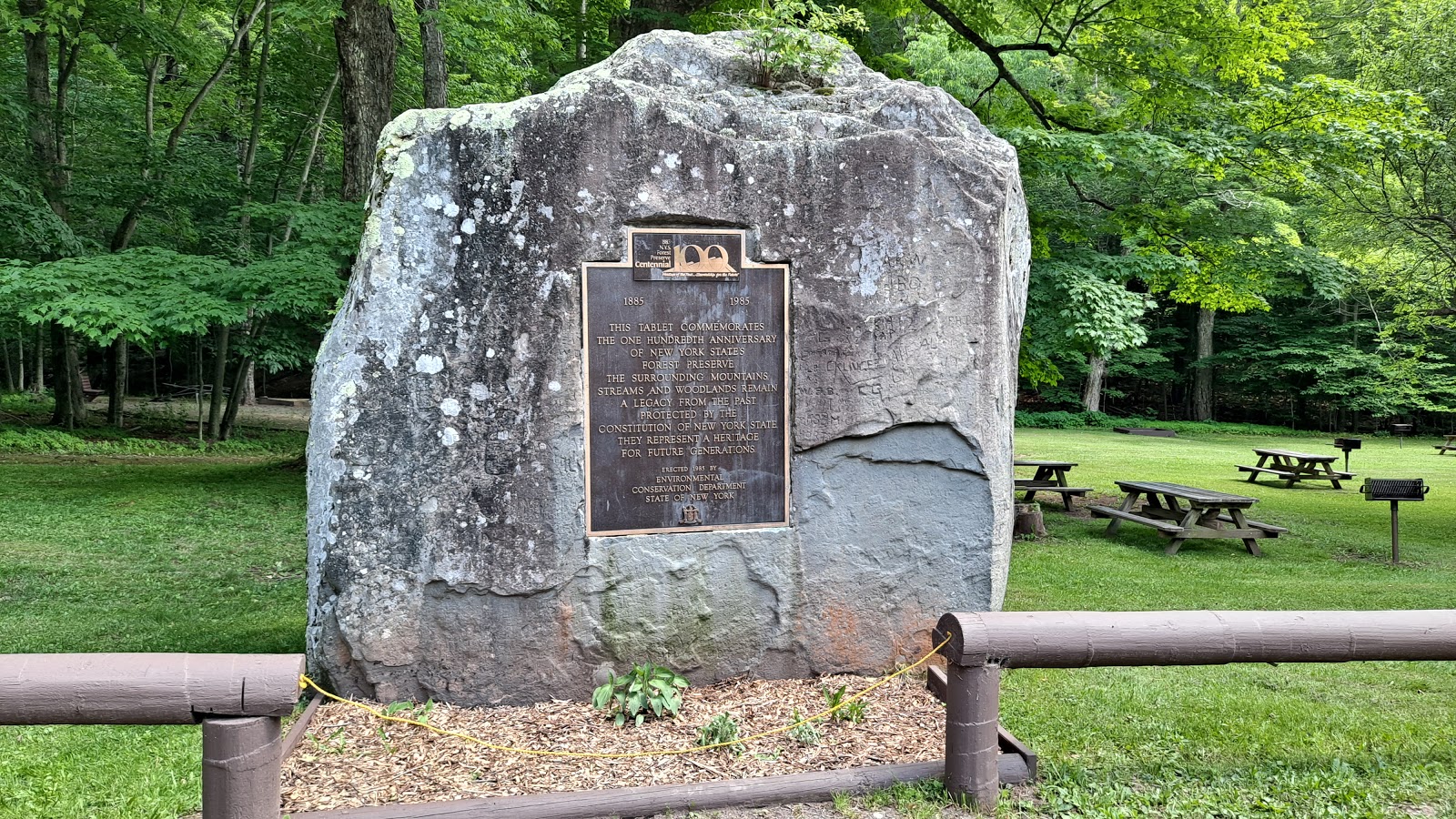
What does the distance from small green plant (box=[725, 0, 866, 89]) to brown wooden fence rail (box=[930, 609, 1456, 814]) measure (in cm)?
332

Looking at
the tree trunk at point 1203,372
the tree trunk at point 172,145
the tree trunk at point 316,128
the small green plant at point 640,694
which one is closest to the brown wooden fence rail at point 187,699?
the small green plant at point 640,694

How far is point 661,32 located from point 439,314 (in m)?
2.19

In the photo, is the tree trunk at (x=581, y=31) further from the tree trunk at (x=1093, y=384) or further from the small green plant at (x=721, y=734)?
the tree trunk at (x=1093, y=384)

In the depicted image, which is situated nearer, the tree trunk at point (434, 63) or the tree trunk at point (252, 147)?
the tree trunk at point (434, 63)

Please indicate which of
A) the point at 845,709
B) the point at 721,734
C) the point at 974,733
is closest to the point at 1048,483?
the point at 845,709

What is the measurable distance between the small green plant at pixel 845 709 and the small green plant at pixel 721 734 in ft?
1.76

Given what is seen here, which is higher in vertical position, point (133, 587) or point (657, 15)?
point (657, 15)

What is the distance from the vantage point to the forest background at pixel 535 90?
35.0ft

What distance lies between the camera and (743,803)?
13.0 ft

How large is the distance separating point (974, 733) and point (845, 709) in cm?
113

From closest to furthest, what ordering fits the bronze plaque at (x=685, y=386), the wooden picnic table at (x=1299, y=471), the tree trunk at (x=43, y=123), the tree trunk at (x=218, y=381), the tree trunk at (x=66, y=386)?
the bronze plaque at (x=685, y=386)
the tree trunk at (x=43, y=123)
the wooden picnic table at (x=1299, y=471)
the tree trunk at (x=66, y=386)
the tree trunk at (x=218, y=381)

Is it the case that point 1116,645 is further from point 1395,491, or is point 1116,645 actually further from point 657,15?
point 657,15

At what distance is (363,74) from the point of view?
12.4m

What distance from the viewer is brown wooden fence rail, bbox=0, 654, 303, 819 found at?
3.09 meters
